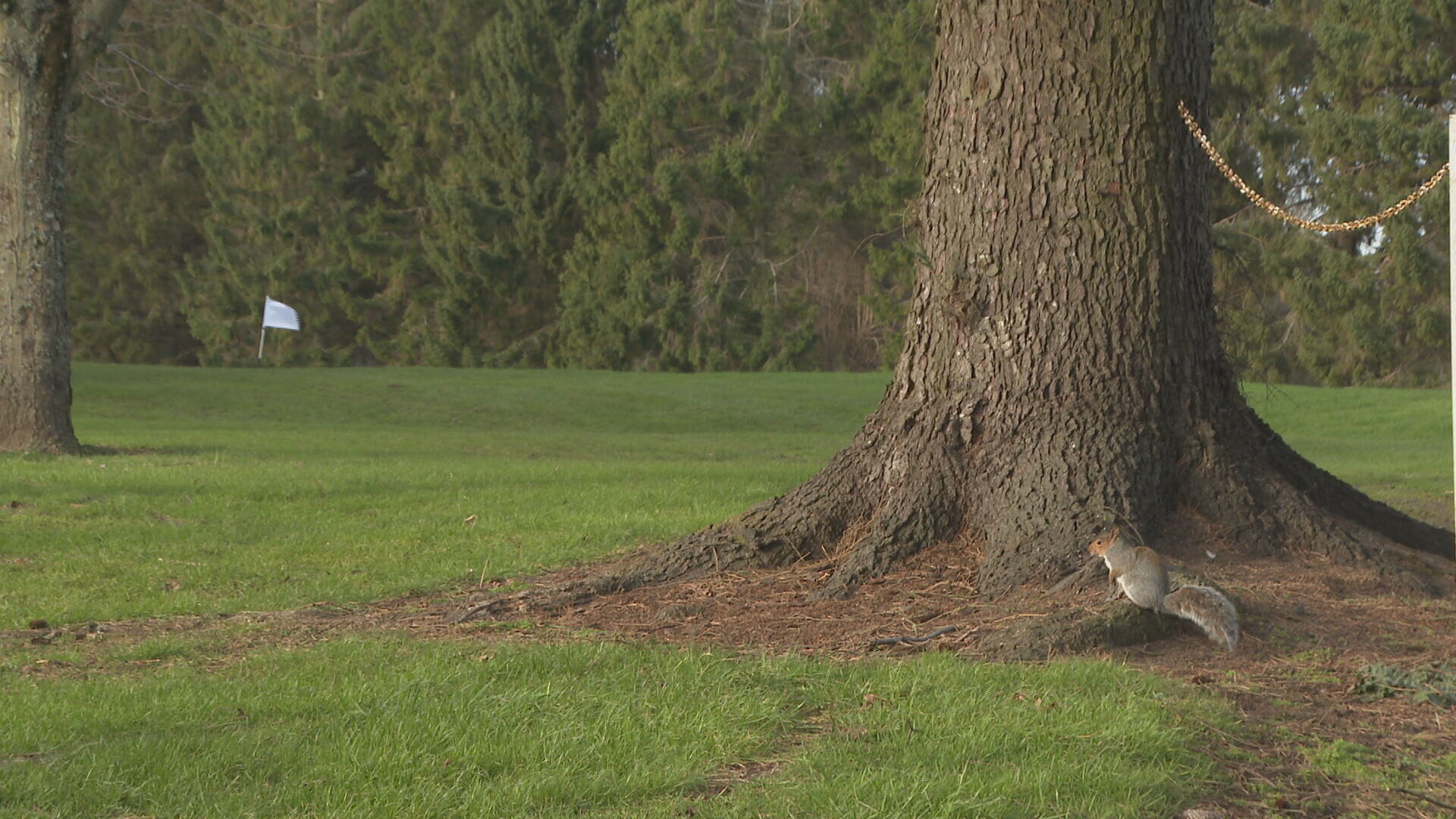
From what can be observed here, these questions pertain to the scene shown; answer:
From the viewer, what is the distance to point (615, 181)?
32750mm

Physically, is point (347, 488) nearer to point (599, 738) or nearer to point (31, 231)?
point (31, 231)

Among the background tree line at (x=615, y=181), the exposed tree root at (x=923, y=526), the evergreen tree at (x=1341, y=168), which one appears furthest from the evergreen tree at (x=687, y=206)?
the exposed tree root at (x=923, y=526)

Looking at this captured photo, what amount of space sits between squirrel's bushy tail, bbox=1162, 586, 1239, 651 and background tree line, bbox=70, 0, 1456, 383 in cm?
2271

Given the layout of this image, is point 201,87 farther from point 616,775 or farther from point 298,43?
point 616,775

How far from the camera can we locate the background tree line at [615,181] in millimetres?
28156

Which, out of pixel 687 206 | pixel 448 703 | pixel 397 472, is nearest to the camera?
pixel 448 703

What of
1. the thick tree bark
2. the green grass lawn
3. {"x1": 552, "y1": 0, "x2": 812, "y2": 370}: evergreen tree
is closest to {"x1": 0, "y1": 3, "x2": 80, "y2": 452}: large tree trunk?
→ the thick tree bark

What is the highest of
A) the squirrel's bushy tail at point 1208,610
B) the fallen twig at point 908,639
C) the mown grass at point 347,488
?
the squirrel's bushy tail at point 1208,610

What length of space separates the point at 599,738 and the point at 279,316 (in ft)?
98.1

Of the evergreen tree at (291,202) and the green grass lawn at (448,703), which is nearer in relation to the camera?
the green grass lawn at (448,703)

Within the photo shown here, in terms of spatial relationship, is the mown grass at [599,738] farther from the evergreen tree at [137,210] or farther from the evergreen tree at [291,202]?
the evergreen tree at [137,210]

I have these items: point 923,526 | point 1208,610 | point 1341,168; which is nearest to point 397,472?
point 923,526

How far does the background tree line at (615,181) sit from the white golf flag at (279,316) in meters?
4.27

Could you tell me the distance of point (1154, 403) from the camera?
17.7 ft
